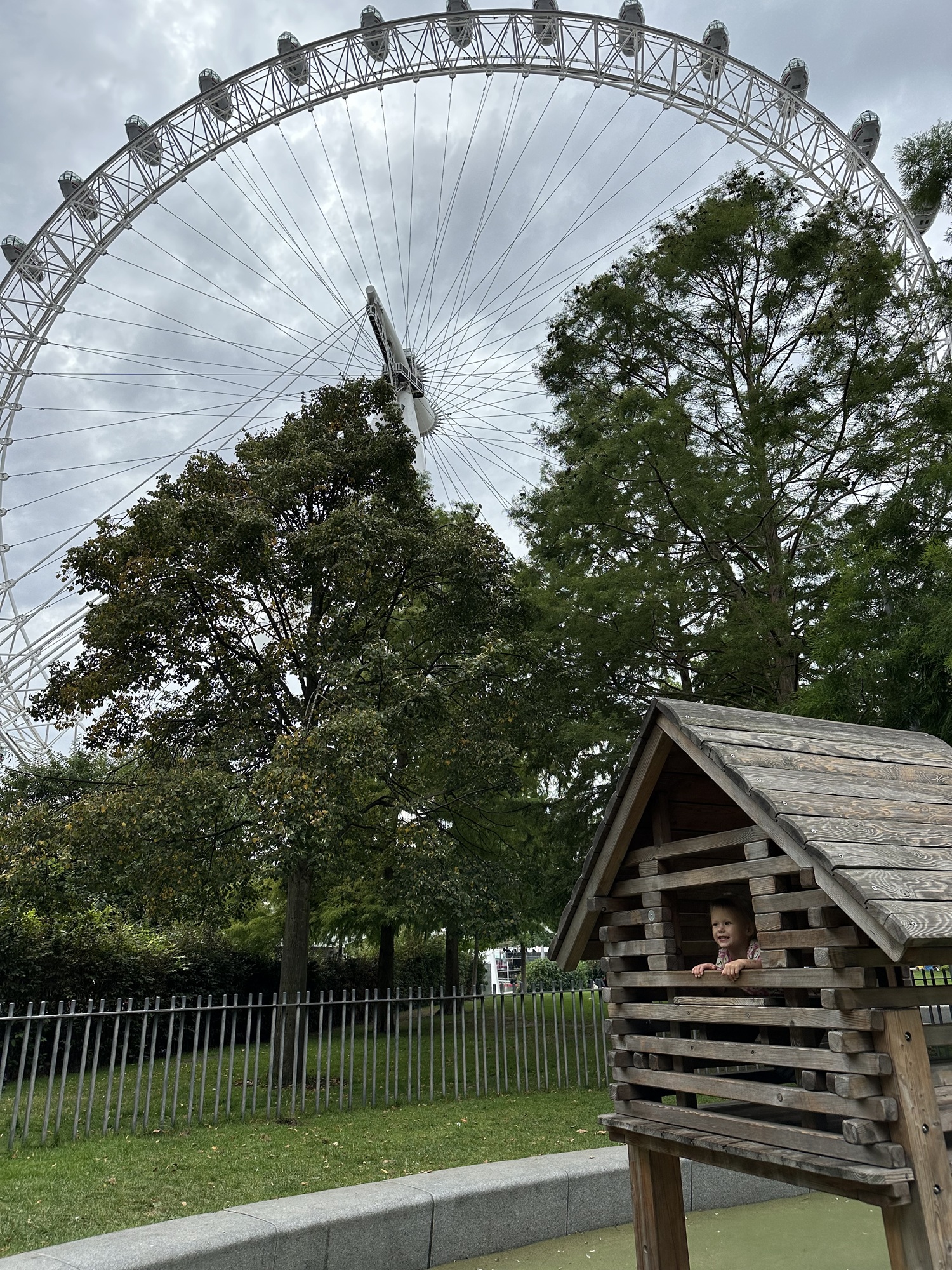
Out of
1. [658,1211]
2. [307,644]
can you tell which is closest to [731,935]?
[658,1211]

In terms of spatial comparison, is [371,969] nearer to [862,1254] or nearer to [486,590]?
[486,590]

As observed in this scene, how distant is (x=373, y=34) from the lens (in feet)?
72.9

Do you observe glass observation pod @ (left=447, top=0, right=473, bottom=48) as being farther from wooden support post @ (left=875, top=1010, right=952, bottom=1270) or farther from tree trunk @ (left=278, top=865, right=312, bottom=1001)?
wooden support post @ (left=875, top=1010, right=952, bottom=1270)

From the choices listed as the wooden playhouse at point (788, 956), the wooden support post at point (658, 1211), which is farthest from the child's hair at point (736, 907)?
the wooden support post at point (658, 1211)


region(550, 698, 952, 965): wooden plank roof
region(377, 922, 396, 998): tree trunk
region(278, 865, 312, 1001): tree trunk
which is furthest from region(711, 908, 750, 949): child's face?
region(377, 922, 396, 998): tree trunk

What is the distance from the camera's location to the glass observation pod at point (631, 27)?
21.7m

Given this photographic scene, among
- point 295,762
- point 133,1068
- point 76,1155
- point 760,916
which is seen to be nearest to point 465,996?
point 295,762

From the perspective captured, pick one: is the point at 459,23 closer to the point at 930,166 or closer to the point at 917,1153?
the point at 930,166

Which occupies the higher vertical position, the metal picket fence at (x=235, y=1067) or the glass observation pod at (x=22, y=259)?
the glass observation pod at (x=22, y=259)

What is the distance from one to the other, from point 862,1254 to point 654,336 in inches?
497

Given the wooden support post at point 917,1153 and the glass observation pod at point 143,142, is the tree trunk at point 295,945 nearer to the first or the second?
the wooden support post at point 917,1153

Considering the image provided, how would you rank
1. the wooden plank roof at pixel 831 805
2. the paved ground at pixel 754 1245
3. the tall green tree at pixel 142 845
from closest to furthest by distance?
the wooden plank roof at pixel 831 805
the paved ground at pixel 754 1245
the tall green tree at pixel 142 845

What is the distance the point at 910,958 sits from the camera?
3.62 meters

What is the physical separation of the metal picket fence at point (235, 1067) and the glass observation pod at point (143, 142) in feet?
65.8
